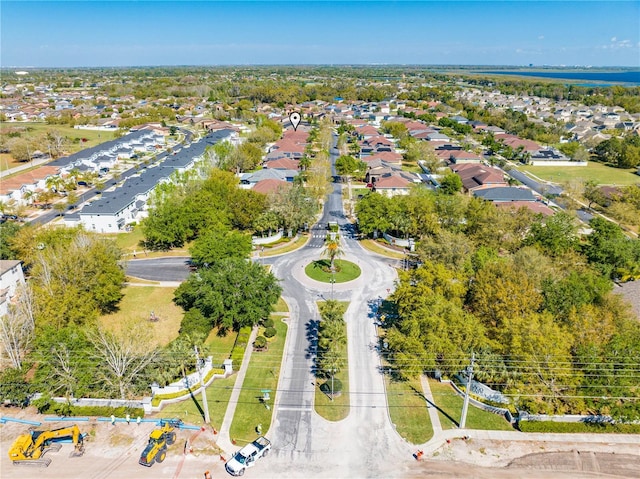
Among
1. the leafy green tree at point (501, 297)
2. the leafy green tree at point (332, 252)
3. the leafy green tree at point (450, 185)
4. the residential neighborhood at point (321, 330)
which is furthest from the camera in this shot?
the leafy green tree at point (450, 185)

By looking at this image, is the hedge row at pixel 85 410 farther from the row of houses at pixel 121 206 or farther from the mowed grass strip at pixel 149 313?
the row of houses at pixel 121 206

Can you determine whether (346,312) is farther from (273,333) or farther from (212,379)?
(212,379)

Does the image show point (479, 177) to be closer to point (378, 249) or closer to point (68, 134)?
point (378, 249)

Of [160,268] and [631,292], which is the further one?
[160,268]

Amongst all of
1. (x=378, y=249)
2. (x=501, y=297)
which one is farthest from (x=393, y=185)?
(x=501, y=297)

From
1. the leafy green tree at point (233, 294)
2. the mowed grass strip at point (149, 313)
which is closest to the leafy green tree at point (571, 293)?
the leafy green tree at point (233, 294)

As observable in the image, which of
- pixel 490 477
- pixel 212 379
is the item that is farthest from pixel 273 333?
pixel 490 477
